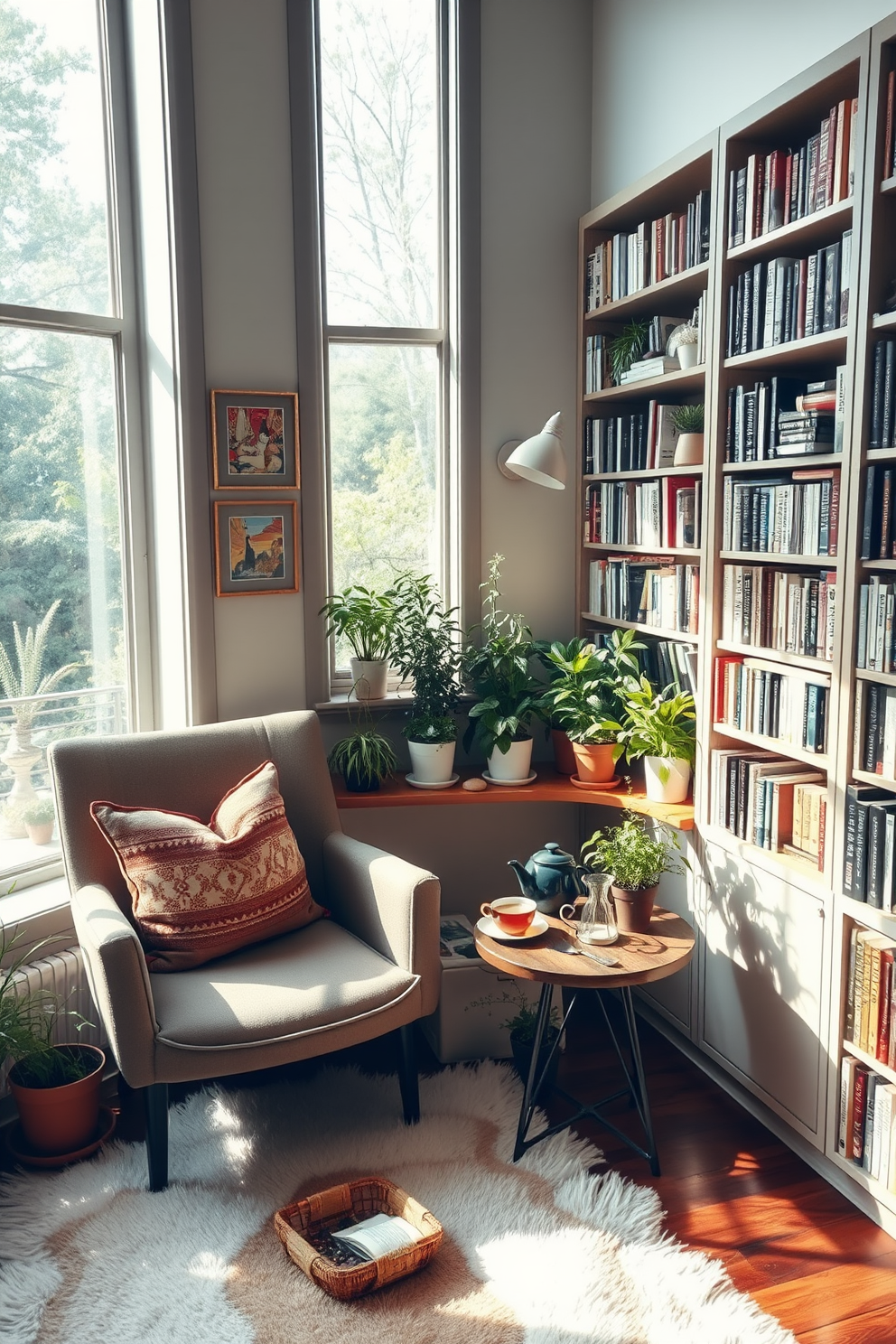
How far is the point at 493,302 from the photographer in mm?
3436

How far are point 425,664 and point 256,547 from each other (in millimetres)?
629

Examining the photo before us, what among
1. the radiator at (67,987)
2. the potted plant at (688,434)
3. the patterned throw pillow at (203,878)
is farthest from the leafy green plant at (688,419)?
the radiator at (67,987)

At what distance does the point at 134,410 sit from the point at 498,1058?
2.21 metres

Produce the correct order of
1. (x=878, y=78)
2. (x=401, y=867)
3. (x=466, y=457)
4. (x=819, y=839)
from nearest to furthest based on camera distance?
(x=878, y=78) < (x=819, y=839) < (x=401, y=867) < (x=466, y=457)

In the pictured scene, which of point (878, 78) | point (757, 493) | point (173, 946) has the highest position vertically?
point (878, 78)

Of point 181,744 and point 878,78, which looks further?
point 181,744

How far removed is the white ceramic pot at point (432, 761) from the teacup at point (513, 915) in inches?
27.2

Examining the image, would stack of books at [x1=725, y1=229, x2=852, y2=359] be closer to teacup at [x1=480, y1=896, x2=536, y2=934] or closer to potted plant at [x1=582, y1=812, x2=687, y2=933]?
potted plant at [x1=582, y1=812, x2=687, y2=933]

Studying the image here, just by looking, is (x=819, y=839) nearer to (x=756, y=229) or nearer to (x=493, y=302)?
(x=756, y=229)

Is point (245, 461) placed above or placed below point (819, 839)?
above

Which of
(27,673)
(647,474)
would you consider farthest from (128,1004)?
(647,474)

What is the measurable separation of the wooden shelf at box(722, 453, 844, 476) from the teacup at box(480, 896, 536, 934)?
1195 millimetres

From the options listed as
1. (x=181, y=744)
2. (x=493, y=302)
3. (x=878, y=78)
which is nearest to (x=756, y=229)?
(x=878, y=78)

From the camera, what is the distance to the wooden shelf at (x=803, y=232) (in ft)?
7.42
